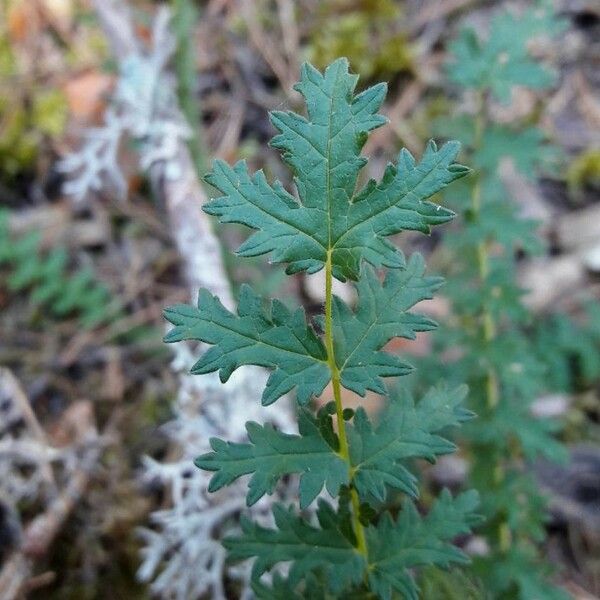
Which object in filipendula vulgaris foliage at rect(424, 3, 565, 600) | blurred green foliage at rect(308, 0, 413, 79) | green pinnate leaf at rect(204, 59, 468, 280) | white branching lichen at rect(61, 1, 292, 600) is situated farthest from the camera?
blurred green foliage at rect(308, 0, 413, 79)

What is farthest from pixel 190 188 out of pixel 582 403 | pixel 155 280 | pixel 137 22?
pixel 582 403

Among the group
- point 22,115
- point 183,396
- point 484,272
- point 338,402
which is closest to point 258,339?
point 338,402

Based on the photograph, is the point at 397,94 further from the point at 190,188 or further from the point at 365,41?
the point at 190,188

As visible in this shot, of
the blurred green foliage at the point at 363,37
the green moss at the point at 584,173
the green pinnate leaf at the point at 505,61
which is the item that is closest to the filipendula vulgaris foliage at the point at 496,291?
the green pinnate leaf at the point at 505,61

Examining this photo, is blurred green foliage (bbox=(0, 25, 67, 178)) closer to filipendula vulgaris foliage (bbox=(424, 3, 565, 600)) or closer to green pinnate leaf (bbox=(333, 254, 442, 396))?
filipendula vulgaris foliage (bbox=(424, 3, 565, 600))

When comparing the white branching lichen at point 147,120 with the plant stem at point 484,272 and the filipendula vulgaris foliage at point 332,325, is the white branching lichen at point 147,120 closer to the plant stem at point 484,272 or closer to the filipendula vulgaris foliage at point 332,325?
the plant stem at point 484,272

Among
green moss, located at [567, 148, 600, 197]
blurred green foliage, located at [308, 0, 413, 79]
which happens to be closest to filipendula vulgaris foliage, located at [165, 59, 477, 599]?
green moss, located at [567, 148, 600, 197]

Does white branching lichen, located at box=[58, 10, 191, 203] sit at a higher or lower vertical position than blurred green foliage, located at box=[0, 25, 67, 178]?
lower
